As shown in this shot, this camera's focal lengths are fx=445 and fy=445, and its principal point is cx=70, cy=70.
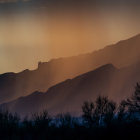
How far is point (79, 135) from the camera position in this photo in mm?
35531

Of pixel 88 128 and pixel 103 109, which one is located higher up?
pixel 103 109

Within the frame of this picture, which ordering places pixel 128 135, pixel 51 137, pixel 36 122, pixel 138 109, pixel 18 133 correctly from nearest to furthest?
1. pixel 128 135
2. pixel 51 137
3. pixel 18 133
4. pixel 36 122
5. pixel 138 109

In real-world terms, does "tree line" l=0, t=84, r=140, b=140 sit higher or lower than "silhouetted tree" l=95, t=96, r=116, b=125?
lower

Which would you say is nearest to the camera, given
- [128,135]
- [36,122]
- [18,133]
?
[128,135]

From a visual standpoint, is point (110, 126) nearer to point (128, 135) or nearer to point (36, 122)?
point (128, 135)

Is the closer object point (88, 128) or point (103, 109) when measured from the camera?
point (88, 128)

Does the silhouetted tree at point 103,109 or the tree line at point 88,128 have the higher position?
the silhouetted tree at point 103,109

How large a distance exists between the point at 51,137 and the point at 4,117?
599 inches

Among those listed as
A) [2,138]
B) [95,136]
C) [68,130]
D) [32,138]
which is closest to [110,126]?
[95,136]

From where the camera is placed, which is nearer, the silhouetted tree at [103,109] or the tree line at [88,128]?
the tree line at [88,128]

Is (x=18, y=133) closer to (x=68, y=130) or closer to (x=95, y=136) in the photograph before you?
(x=68, y=130)

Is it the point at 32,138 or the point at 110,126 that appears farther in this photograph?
the point at 32,138

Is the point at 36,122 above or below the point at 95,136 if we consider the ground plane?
above

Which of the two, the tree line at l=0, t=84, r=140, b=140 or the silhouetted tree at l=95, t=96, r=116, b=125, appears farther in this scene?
the silhouetted tree at l=95, t=96, r=116, b=125
